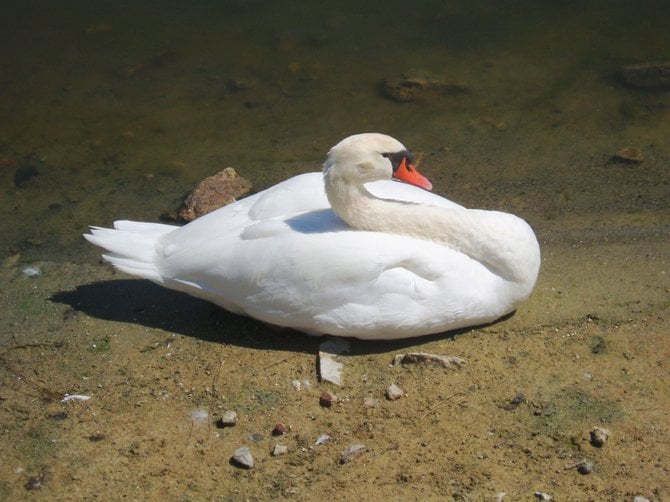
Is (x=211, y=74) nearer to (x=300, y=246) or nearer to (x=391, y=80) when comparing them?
(x=391, y=80)

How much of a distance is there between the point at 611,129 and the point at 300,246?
14.8ft

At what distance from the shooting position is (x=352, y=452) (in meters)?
5.29

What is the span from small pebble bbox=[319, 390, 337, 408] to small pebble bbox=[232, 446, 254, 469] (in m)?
0.57

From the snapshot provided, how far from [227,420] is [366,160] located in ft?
5.83

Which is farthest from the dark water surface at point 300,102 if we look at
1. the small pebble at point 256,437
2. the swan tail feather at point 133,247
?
the small pebble at point 256,437

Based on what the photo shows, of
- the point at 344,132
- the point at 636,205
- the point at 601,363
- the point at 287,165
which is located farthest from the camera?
the point at 344,132

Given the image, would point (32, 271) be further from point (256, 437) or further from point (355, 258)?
point (355, 258)

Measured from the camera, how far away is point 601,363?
19.2 feet

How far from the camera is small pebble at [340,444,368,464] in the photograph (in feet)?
17.2

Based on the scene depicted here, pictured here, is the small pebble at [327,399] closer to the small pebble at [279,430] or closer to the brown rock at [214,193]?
the small pebble at [279,430]

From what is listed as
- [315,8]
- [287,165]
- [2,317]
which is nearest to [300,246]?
[2,317]

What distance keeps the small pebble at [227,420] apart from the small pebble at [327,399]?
0.52m

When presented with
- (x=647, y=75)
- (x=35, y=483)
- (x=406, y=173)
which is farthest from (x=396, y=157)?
(x=647, y=75)

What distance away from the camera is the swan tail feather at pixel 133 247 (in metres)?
6.33
